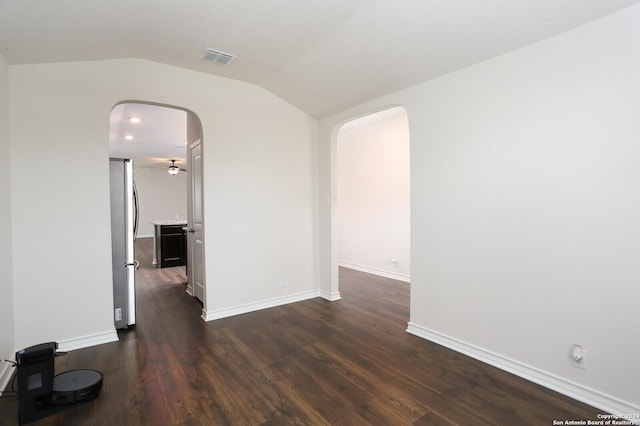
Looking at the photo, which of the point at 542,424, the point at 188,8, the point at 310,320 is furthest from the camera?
the point at 310,320

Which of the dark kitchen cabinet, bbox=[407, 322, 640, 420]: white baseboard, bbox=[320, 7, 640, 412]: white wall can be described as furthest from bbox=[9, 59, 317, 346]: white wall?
the dark kitchen cabinet

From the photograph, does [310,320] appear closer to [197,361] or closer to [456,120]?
[197,361]

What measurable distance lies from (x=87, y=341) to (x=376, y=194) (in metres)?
4.67

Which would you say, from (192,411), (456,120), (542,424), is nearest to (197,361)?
(192,411)

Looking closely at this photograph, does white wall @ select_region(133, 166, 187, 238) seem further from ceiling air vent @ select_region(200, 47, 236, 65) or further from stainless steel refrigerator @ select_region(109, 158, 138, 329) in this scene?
ceiling air vent @ select_region(200, 47, 236, 65)

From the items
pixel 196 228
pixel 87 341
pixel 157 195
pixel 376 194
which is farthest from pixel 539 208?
pixel 157 195

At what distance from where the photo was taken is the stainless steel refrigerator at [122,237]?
Answer: 3391 millimetres

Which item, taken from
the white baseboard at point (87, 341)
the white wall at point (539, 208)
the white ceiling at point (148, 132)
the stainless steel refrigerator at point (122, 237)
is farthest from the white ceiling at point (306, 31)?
the white baseboard at point (87, 341)

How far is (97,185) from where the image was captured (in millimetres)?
3064

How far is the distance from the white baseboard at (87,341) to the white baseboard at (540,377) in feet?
10.0

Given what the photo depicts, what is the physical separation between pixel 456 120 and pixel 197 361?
311 cm

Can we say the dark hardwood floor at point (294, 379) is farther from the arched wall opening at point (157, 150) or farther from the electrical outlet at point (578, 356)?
the arched wall opening at point (157, 150)

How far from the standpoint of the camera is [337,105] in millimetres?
4016

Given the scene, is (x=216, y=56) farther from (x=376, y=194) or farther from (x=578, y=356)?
(x=578, y=356)
